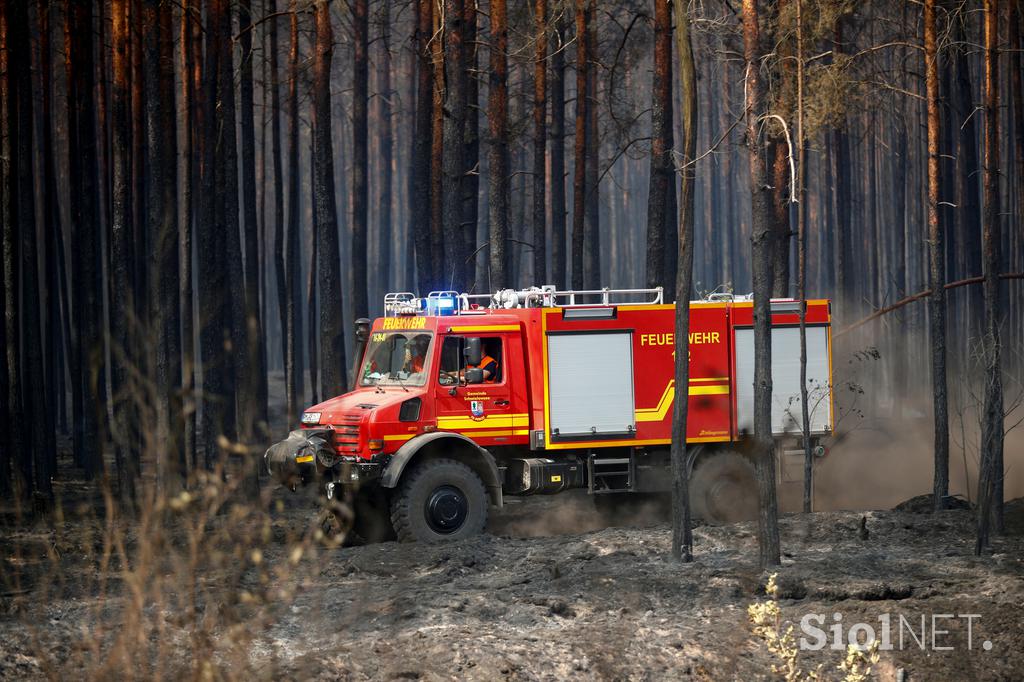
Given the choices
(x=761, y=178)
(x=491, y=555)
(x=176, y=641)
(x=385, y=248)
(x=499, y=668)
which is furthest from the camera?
(x=385, y=248)

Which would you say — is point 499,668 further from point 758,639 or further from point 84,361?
point 84,361

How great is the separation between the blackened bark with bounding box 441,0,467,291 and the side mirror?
548cm

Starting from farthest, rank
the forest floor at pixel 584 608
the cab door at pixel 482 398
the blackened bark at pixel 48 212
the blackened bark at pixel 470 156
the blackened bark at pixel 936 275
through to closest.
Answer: the blackened bark at pixel 470 156
the blackened bark at pixel 48 212
the blackened bark at pixel 936 275
the cab door at pixel 482 398
the forest floor at pixel 584 608

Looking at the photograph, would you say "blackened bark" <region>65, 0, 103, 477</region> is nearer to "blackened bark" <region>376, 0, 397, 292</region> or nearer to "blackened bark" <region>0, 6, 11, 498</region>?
"blackened bark" <region>0, 6, 11, 498</region>

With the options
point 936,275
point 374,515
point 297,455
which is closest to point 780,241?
point 936,275

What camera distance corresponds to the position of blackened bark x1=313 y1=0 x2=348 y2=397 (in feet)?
57.7

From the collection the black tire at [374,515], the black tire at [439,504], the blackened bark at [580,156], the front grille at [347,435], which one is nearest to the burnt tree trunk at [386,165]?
the blackened bark at [580,156]

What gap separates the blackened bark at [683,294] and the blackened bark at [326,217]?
25.1ft

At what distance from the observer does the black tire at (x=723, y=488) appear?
14.4 meters

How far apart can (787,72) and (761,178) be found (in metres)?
7.23

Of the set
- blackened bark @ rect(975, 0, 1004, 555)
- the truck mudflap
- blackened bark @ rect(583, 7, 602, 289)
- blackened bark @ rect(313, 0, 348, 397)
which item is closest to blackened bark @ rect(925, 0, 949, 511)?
blackened bark @ rect(975, 0, 1004, 555)

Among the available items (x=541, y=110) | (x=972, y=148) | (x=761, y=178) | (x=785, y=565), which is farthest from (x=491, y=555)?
(x=972, y=148)

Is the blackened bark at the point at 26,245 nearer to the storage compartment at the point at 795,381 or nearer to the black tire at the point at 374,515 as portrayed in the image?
the black tire at the point at 374,515

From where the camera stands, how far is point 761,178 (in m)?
10.9
